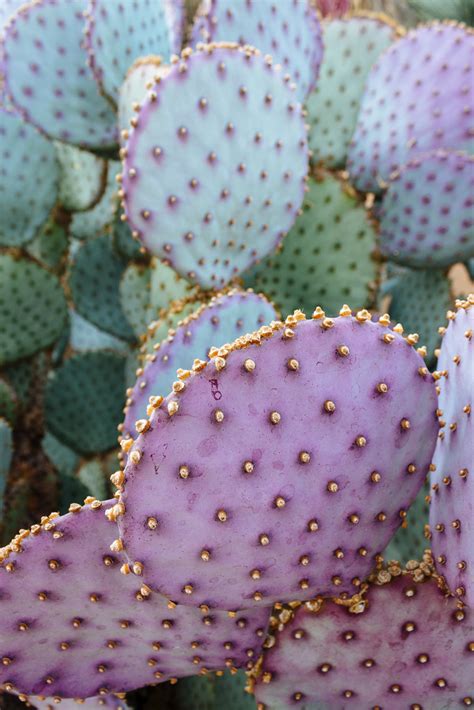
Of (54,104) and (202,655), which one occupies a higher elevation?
(54,104)

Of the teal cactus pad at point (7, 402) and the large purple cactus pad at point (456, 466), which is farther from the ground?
the large purple cactus pad at point (456, 466)

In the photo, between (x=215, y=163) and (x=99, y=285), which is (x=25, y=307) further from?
(x=215, y=163)

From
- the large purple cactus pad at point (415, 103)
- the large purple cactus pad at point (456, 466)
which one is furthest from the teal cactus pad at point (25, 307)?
the large purple cactus pad at point (456, 466)

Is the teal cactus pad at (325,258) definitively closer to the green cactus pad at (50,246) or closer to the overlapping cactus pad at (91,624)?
the green cactus pad at (50,246)

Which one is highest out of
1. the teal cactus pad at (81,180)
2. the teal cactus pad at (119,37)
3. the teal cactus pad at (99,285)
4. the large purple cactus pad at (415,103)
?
the teal cactus pad at (119,37)

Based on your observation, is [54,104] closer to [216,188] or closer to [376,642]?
[216,188]

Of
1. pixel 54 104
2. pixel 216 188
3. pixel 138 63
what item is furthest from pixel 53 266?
pixel 216 188

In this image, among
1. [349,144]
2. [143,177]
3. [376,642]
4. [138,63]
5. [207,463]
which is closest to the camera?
[207,463]
